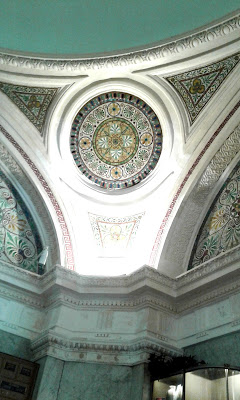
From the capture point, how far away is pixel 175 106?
682cm

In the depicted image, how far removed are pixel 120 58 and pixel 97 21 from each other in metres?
0.91

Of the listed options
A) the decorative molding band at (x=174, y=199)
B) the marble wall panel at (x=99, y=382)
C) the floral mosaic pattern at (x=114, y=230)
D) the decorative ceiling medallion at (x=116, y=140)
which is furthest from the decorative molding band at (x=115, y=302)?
the decorative ceiling medallion at (x=116, y=140)

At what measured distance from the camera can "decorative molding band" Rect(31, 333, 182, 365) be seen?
5617mm

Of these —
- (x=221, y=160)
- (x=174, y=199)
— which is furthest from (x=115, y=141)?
(x=221, y=160)

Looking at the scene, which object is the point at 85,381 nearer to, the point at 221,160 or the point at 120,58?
the point at 221,160

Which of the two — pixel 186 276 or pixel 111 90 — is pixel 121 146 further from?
pixel 186 276

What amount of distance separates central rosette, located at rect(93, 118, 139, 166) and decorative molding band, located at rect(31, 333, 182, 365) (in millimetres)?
3252

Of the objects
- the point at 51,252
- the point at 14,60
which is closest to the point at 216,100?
the point at 14,60

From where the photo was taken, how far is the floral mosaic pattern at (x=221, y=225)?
6.28m

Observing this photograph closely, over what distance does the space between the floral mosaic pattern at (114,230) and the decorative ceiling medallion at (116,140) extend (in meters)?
0.62

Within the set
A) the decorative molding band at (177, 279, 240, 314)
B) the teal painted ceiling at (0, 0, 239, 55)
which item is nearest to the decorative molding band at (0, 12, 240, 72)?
the teal painted ceiling at (0, 0, 239, 55)

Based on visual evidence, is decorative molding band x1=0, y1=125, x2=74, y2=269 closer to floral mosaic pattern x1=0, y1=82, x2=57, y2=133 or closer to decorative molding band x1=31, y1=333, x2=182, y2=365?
floral mosaic pattern x1=0, y1=82, x2=57, y2=133

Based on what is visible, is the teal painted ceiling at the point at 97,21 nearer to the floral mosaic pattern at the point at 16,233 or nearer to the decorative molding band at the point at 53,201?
the decorative molding band at the point at 53,201

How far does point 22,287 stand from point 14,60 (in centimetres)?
353
